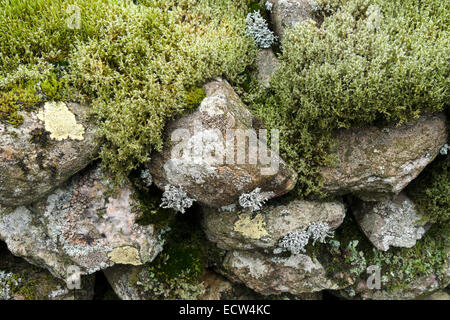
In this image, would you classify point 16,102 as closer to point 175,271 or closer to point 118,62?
point 118,62

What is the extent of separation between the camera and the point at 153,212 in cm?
532

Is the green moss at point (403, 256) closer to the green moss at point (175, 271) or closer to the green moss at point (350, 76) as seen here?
the green moss at point (350, 76)

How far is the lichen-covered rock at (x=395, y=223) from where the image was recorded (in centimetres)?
594

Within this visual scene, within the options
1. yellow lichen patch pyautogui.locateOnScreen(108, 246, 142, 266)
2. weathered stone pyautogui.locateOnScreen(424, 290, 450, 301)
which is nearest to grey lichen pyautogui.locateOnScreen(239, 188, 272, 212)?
yellow lichen patch pyautogui.locateOnScreen(108, 246, 142, 266)

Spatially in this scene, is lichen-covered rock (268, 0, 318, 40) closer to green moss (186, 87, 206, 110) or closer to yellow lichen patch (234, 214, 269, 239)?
green moss (186, 87, 206, 110)

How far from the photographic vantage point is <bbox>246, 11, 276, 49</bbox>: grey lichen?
18.8ft

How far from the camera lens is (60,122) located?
437cm

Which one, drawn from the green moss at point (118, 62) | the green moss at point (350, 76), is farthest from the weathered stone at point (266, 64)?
the green moss at point (118, 62)

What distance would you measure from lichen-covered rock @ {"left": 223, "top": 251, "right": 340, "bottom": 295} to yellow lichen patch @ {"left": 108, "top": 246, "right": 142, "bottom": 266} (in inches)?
72.8

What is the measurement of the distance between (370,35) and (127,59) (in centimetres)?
362

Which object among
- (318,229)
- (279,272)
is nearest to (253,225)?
(318,229)

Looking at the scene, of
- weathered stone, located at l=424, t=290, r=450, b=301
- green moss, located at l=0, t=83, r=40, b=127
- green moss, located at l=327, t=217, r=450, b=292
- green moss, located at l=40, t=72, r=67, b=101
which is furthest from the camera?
weathered stone, located at l=424, t=290, r=450, b=301

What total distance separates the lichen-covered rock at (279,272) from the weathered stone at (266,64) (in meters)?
3.25

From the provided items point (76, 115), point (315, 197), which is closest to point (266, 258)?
point (315, 197)
